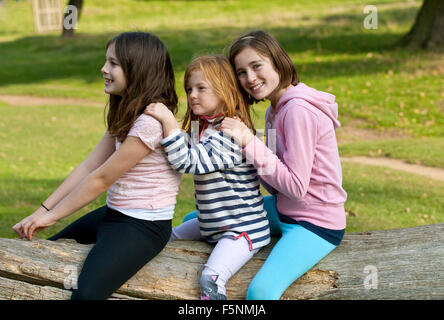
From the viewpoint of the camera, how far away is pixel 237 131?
109 inches

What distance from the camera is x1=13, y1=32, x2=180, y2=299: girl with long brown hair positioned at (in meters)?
2.79

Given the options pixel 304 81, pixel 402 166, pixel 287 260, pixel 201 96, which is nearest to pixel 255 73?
pixel 201 96

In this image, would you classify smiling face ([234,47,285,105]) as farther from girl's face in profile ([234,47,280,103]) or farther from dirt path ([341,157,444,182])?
dirt path ([341,157,444,182])

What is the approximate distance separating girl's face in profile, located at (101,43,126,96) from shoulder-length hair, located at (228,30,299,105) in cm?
63

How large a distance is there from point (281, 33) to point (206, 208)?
16229 millimetres

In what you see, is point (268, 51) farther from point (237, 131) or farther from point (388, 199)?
point (388, 199)

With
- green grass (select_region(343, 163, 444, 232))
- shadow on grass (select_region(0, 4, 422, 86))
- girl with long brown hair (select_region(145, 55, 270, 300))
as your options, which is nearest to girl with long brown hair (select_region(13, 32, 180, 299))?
girl with long brown hair (select_region(145, 55, 270, 300))

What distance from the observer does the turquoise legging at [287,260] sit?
2673 millimetres

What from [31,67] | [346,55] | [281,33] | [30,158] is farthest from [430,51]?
[31,67]

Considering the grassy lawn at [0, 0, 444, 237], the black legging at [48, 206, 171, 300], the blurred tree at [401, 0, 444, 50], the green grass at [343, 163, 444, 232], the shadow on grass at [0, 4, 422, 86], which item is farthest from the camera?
the shadow on grass at [0, 4, 422, 86]

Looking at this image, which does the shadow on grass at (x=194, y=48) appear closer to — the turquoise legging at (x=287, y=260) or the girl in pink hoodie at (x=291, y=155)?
the girl in pink hoodie at (x=291, y=155)

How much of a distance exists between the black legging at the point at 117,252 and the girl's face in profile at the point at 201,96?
63cm

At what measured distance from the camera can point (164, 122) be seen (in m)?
2.78

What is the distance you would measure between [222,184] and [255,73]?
0.64m
